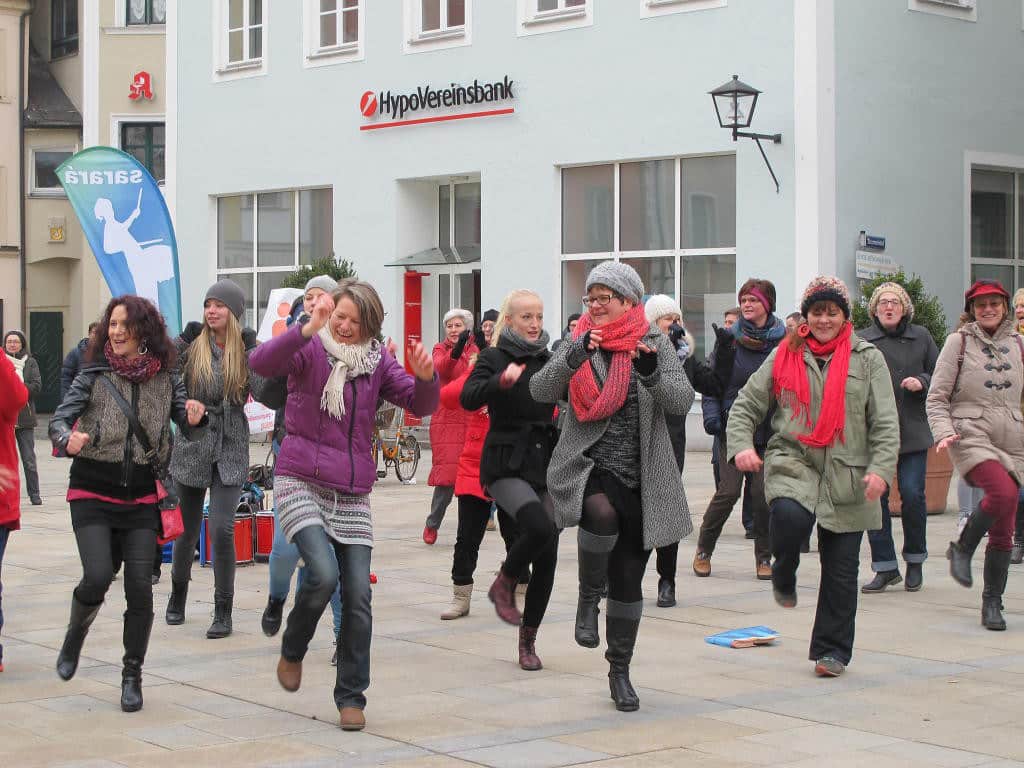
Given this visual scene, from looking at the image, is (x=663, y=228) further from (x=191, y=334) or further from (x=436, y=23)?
(x=191, y=334)

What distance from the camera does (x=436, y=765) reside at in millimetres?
6035

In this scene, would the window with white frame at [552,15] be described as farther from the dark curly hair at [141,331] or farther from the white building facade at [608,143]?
the dark curly hair at [141,331]

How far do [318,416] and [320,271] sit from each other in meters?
19.0

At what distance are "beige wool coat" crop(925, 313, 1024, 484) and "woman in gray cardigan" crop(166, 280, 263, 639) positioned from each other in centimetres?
381

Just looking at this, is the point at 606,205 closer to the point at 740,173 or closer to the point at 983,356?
the point at 740,173

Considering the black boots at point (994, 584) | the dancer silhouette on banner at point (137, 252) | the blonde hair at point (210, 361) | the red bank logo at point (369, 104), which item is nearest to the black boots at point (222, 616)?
the blonde hair at point (210, 361)

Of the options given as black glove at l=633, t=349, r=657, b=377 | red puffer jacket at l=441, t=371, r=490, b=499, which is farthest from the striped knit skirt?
red puffer jacket at l=441, t=371, r=490, b=499

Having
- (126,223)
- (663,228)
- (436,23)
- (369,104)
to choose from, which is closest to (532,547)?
(126,223)

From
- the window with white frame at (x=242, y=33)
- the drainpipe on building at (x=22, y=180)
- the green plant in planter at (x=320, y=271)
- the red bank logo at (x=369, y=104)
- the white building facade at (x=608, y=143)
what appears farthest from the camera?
the drainpipe on building at (x=22, y=180)

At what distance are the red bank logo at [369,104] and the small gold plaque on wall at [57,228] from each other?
48.8 feet

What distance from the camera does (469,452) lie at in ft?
31.8

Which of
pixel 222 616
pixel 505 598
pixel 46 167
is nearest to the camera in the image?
pixel 505 598

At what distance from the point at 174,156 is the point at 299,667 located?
24.0 meters

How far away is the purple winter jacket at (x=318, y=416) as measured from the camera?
22.1 feet
